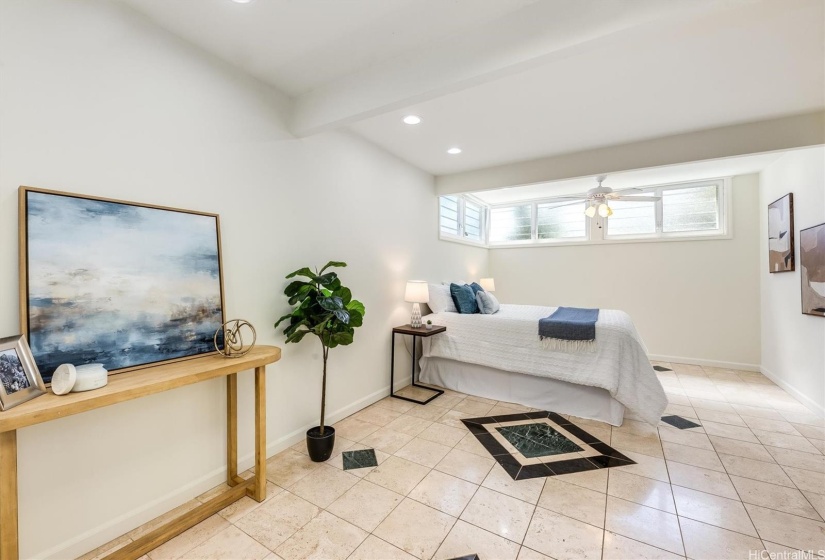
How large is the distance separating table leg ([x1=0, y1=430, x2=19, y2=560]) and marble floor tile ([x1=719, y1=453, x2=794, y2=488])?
3576mm

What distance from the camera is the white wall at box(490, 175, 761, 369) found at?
173 inches

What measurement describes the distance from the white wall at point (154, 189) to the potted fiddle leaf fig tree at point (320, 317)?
176 millimetres

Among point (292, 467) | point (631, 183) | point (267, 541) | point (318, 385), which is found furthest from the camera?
point (631, 183)

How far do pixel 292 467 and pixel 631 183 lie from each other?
5423 mm

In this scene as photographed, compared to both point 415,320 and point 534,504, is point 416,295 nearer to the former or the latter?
point 415,320

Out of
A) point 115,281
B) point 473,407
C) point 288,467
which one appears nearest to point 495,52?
point 115,281

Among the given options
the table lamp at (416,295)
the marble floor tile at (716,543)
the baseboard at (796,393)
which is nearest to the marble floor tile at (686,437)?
the marble floor tile at (716,543)

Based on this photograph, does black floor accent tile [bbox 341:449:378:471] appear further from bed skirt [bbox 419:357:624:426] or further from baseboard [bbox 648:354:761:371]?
baseboard [bbox 648:354:761:371]

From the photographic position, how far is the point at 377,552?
155cm

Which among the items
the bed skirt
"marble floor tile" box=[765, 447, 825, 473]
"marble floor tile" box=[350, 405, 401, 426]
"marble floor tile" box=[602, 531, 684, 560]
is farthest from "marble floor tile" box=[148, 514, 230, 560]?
"marble floor tile" box=[765, 447, 825, 473]

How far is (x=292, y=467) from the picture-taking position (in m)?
2.25

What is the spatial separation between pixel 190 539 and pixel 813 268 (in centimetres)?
502

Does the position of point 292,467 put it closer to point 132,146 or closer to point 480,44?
point 132,146

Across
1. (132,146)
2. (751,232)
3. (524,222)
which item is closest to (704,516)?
(132,146)
